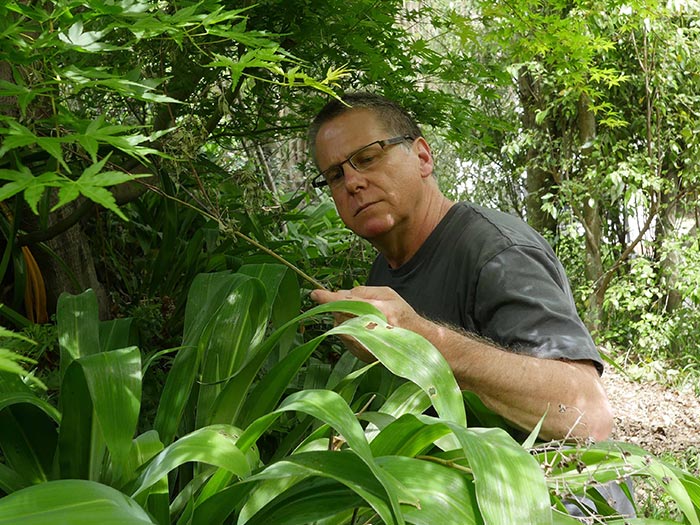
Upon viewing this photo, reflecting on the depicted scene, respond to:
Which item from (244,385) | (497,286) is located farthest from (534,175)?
(244,385)

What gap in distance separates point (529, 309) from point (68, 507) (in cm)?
111

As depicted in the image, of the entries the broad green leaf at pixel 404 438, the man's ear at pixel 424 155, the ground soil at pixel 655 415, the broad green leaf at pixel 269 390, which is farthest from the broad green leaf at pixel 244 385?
the ground soil at pixel 655 415

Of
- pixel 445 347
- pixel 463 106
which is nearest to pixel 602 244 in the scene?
pixel 463 106

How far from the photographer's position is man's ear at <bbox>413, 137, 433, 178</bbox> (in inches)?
94.3

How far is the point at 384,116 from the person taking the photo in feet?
7.61

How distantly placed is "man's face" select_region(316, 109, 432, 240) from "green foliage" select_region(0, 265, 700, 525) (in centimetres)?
62

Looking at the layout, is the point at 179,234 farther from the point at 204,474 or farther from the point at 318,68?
the point at 204,474

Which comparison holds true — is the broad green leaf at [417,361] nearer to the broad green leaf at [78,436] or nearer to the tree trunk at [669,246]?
the broad green leaf at [78,436]

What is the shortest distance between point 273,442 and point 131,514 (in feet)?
3.63

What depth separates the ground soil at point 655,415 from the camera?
476 centimetres

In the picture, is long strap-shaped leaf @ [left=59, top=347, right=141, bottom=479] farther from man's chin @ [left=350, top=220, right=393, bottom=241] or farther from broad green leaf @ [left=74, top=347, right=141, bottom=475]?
man's chin @ [left=350, top=220, right=393, bottom=241]

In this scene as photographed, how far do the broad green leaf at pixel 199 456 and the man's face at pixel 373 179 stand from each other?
119cm

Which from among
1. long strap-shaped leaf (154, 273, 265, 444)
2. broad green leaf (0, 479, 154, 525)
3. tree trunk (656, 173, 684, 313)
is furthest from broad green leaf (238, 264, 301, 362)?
tree trunk (656, 173, 684, 313)

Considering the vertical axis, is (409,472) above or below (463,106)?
below
